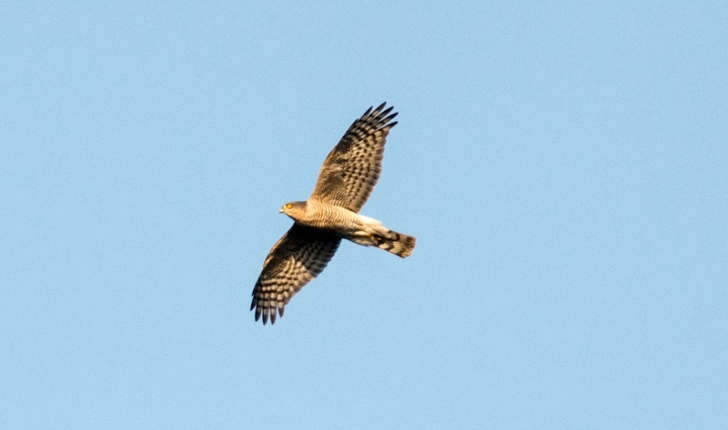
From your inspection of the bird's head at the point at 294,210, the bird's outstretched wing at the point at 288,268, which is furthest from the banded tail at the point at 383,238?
the bird's head at the point at 294,210

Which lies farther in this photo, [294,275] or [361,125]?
[294,275]

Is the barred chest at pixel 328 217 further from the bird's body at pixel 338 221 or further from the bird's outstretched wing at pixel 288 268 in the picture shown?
the bird's outstretched wing at pixel 288 268

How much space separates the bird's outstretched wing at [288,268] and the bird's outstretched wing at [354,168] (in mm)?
956

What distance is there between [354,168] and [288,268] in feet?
8.00

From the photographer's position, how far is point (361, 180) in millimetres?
19359

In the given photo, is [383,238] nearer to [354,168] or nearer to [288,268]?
[354,168]

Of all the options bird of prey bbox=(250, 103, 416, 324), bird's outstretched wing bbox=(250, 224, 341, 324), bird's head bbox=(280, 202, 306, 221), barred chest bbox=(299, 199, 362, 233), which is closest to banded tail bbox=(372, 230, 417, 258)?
bird of prey bbox=(250, 103, 416, 324)

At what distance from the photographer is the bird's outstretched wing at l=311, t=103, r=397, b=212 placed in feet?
63.1

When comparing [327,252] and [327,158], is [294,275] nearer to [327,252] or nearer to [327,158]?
[327,252]

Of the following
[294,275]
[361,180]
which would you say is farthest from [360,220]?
[294,275]

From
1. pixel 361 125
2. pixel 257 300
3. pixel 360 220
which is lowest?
pixel 257 300

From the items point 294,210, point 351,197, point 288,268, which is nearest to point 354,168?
point 351,197

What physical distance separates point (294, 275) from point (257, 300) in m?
0.80

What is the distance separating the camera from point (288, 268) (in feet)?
68.1
